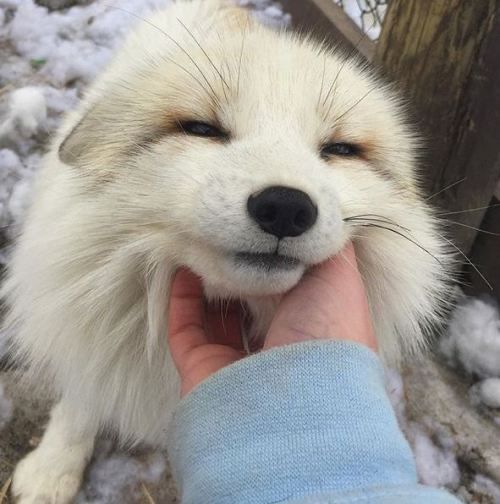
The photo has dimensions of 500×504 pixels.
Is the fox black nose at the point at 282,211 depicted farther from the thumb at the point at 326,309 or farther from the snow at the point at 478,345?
the snow at the point at 478,345

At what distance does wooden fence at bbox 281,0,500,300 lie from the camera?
5.28 ft

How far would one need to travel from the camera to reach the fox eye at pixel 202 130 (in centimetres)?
105

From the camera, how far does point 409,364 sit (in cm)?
189

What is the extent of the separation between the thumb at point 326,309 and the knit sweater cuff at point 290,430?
0.07m

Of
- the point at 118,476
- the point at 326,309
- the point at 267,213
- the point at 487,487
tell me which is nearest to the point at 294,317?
the point at 326,309

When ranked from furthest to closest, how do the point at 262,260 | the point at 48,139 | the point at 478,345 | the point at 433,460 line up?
the point at 48,139 < the point at 478,345 < the point at 433,460 < the point at 262,260

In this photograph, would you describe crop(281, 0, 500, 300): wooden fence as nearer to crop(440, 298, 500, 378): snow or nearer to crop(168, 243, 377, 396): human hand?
crop(440, 298, 500, 378): snow

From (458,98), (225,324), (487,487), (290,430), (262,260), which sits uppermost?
(458,98)

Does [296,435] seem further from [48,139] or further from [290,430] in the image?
[48,139]

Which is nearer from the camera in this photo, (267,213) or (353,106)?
(267,213)

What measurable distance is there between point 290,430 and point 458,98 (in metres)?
1.24

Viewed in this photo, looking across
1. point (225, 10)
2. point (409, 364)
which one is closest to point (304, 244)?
point (409, 364)

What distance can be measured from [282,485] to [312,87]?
68 cm

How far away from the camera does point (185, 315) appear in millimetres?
1063
